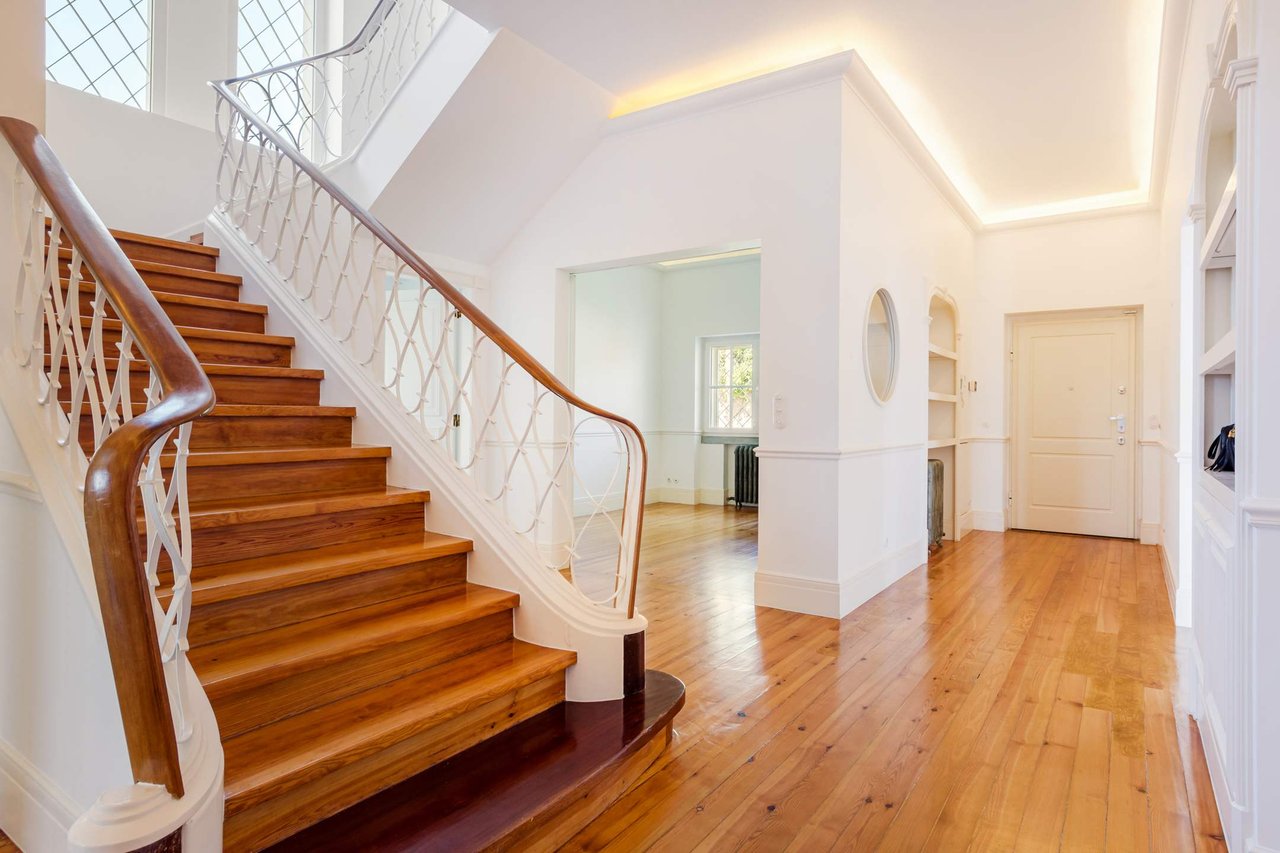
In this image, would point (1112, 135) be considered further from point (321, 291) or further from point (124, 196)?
point (124, 196)

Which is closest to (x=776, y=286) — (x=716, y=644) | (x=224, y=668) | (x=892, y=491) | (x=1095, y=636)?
(x=892, y=491)

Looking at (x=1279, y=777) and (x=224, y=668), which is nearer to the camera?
(x=1279, y=777)

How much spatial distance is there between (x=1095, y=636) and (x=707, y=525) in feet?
12.5

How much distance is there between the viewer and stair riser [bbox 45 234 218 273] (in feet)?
10.7

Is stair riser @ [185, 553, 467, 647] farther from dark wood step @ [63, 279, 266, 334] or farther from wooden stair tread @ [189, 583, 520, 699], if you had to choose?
dark wood step @ [63, 279, 266, 334]

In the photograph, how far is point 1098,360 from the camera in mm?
6398

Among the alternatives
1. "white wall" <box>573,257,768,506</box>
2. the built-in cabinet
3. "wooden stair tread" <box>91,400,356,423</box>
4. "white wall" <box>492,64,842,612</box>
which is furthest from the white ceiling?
"white wall" <box>573,257,768,506</box>

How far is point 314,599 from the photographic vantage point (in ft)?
6.88

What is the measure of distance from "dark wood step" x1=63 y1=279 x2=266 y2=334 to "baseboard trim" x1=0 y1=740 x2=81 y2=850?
174 cm

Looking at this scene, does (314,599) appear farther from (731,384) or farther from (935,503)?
(731,384)

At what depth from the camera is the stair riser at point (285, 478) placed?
2.29 m

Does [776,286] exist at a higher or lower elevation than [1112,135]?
lower

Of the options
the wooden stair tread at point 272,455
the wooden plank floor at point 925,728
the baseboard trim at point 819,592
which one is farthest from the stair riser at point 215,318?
the baseboard trim at point 819,592

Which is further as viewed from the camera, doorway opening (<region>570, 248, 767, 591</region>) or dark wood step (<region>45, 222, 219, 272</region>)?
doorway opening (<region>570, 248, 767, 591</region>)
